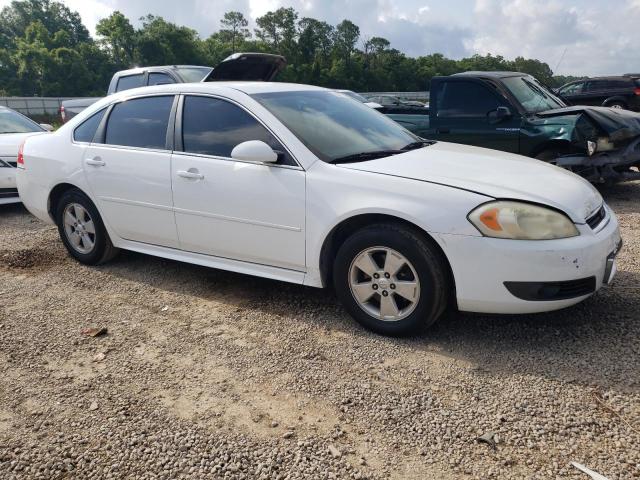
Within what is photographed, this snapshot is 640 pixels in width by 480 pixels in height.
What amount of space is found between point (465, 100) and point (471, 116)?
Answer: 258 mm

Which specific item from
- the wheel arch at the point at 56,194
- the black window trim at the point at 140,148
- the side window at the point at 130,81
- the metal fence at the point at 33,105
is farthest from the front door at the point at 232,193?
the metal fence at the point at 33,105

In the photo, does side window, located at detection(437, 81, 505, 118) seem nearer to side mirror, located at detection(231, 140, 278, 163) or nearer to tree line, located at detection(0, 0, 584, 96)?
side mirror, located at detection(231, 140, 278, 163)

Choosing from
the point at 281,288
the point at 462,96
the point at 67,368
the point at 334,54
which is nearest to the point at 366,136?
the point at 281,288

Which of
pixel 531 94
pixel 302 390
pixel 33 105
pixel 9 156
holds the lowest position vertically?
pixel 33 105

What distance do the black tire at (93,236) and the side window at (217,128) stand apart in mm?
1285

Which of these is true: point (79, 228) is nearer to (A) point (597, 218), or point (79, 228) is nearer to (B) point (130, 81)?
(A) point (597, 218)

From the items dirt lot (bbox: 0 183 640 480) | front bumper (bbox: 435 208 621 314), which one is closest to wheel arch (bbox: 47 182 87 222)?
dirt lot (bbox: 0 183 640 480)

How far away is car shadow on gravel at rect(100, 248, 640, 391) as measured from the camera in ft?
9.68

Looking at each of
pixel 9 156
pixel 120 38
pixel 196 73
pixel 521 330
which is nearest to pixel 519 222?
pixel 521 330

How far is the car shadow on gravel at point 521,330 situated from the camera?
9.68 feet

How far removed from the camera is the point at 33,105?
28484mm

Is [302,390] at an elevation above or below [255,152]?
below

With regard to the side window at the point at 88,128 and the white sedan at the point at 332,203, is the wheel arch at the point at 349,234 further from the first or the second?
the side window at the point at 88,128

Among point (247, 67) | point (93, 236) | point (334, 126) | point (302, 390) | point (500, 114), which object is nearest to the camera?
point (302, 390)
